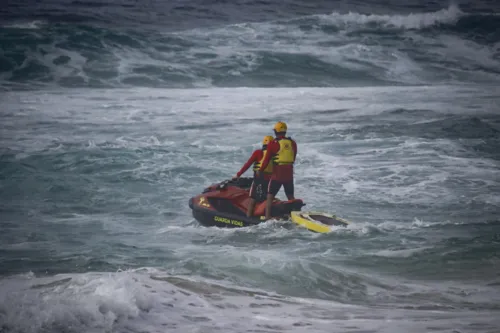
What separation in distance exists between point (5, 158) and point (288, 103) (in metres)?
10.0

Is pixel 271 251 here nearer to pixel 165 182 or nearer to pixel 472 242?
pixel 472 242

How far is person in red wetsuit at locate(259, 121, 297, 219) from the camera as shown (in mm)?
7906

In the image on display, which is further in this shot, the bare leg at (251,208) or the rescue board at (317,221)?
the bare leg at (251,208)

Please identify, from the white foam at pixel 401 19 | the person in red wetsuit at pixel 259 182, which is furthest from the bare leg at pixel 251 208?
the white foam at pixel 401 19

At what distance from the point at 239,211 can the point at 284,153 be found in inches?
35.7

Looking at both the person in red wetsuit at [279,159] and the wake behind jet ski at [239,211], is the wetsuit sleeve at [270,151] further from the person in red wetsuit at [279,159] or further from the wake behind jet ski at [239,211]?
the wake behind jet ski at [239,211]

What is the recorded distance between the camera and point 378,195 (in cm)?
1025

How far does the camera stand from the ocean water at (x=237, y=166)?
17.2 feet

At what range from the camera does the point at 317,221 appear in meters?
7.78

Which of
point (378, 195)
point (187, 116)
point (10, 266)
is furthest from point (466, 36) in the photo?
point (10, 266)

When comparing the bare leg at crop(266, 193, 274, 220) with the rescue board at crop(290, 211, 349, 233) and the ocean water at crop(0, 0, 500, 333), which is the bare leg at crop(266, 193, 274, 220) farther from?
the rescue board at crop(290, 211, 349, 233)

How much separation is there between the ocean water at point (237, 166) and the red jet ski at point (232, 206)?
0.60 feet

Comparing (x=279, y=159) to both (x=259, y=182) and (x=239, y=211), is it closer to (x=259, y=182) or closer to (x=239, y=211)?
(x=259, y=182)

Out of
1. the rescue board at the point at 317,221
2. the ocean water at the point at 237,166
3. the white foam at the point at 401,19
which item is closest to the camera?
the ocean water at the point at 237,166
